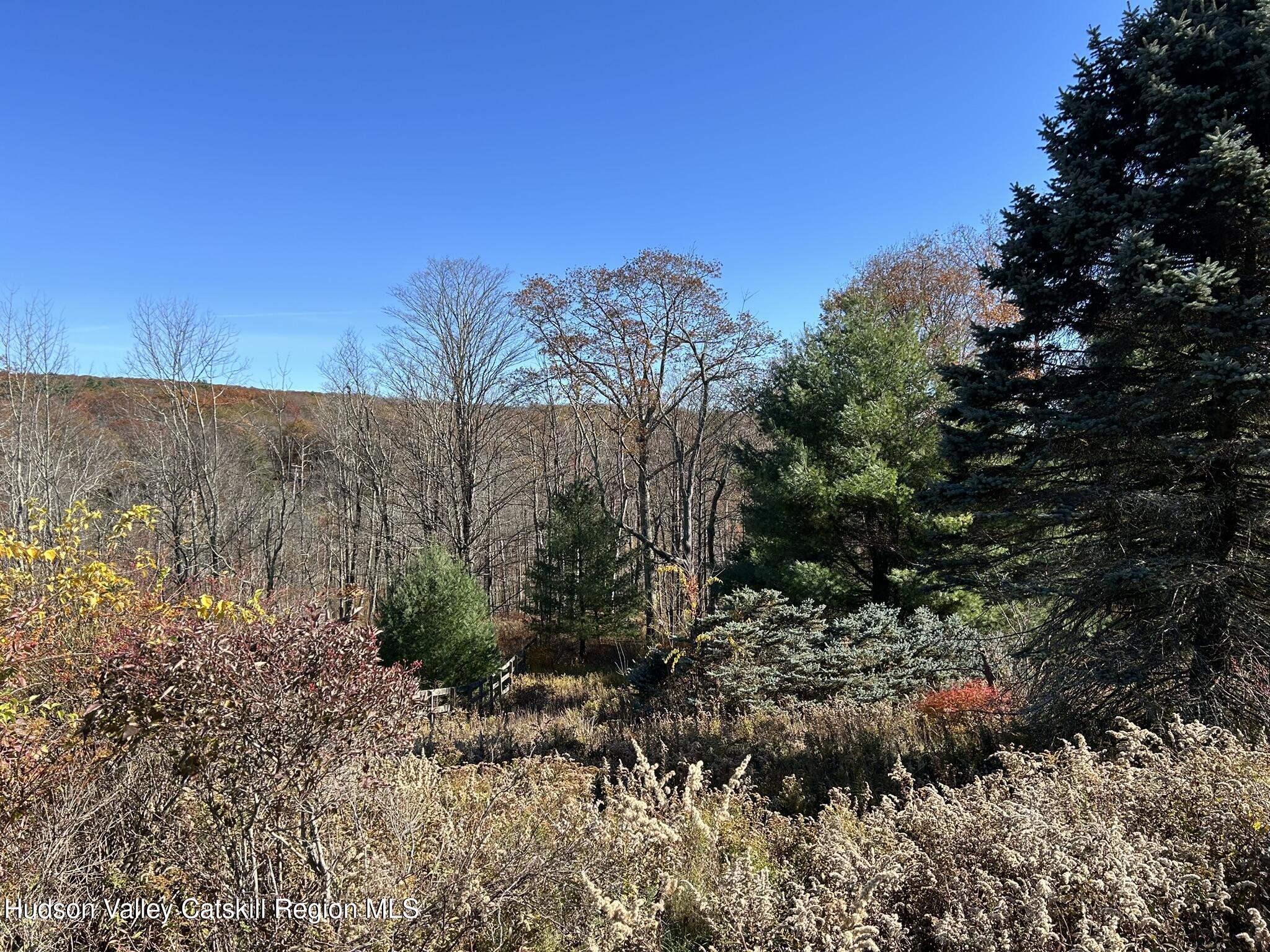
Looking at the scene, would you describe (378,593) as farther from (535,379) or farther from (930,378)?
(930,378)

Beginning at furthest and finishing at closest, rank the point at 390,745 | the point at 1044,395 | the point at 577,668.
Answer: the point at 577,668 → the point at 1044,395 → the point at 390,745

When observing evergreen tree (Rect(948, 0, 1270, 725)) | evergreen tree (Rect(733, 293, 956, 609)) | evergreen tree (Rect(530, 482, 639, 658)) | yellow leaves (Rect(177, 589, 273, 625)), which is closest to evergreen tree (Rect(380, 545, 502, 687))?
evergreen tree (Rect(530, 482, 639, 658))

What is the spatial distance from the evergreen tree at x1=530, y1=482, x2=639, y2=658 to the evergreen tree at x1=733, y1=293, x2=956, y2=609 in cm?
628

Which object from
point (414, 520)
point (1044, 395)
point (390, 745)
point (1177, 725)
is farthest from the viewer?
point (414, 520)

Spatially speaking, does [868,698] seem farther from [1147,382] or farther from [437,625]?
[437,625]

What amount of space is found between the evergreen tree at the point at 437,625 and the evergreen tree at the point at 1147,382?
38.5 feet

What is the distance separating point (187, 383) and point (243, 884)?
24.3 m

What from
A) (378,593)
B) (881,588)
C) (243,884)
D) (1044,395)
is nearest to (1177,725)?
(1044,395)

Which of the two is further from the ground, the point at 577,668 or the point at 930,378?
the point at 930,378

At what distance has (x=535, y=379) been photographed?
19.9 meters

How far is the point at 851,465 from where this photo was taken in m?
12.6

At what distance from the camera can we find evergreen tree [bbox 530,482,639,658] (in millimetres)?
19406

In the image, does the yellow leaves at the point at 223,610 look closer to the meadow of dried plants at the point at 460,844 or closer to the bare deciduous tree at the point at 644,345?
the meadow of dried plants at the point at 460,844

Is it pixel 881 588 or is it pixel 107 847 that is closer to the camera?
pixel 107 847
